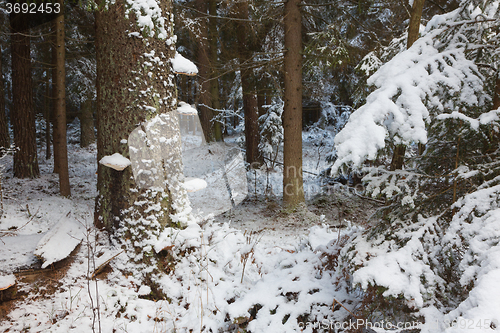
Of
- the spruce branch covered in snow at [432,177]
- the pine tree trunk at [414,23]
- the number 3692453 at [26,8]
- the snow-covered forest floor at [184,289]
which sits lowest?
the snow-covered forest floor at [184,289]

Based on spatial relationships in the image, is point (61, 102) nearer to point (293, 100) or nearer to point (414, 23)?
point (293, 100)

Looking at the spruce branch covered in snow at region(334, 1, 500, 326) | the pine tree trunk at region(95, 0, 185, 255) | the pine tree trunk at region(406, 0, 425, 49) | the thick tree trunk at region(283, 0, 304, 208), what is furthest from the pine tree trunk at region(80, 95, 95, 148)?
the spruce branch covered in snow at region(334, 1, 500, 326)

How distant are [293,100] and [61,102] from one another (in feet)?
20.4

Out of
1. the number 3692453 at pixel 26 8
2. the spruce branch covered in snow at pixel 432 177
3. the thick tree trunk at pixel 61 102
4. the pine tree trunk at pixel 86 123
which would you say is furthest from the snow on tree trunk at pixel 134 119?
the pine tree trunk at pixel 86 123

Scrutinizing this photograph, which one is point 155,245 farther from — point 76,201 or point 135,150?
point 76,201

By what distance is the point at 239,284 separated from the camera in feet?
10.5

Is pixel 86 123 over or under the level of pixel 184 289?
over

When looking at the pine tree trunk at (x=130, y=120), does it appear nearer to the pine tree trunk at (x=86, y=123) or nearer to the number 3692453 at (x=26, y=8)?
the number 3692453 at (x=26, y=8)

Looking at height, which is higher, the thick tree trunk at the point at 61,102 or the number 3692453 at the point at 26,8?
the number 3692453 at the point at 26,8

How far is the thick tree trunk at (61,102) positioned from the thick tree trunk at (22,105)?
2.31 meters

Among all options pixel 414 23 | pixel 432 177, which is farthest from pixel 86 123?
pixel 432 177

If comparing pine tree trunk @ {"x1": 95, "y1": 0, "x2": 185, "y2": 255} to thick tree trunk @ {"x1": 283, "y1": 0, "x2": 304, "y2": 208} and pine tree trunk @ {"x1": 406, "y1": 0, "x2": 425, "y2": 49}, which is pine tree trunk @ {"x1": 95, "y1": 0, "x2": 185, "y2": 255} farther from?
thick tree trunk @ {"x1": 283, "y1": 0, "x2": 304, "y2": 208}

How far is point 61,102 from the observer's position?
7418mm

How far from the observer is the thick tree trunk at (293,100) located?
23.4ft
